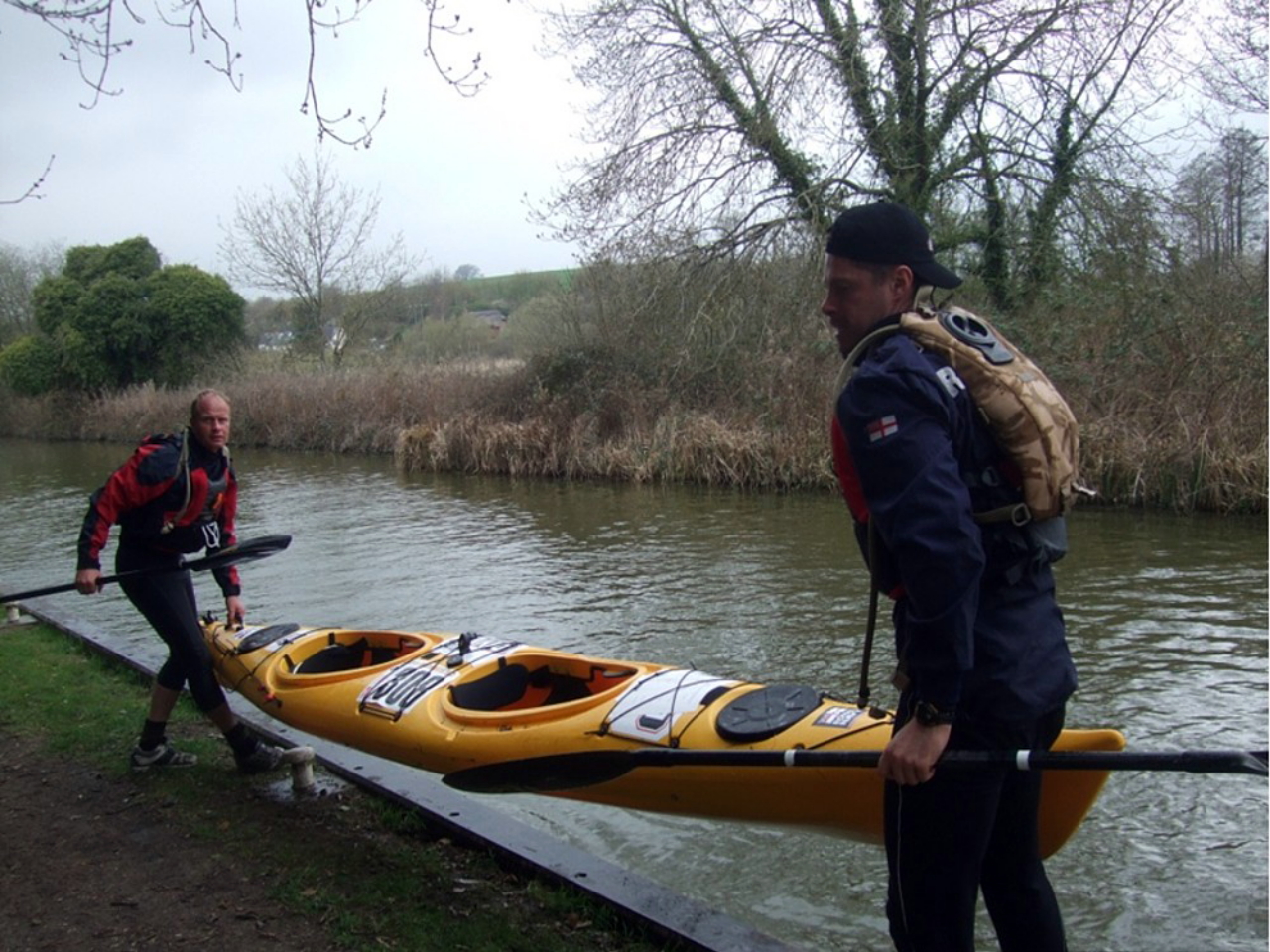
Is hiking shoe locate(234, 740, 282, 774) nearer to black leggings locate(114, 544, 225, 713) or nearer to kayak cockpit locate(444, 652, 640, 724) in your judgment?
black leggings locate(114, 544, 225, 713)

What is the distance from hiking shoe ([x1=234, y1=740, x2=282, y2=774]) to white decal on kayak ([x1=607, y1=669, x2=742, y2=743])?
5.46ft

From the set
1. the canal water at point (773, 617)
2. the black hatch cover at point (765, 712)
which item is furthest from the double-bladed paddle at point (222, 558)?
the black hatch cover at point (765, 712)

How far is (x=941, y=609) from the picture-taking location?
195cm

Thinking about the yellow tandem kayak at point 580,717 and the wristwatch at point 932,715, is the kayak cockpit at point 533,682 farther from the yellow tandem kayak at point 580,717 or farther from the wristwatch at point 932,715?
the wristwatch at point 932,715

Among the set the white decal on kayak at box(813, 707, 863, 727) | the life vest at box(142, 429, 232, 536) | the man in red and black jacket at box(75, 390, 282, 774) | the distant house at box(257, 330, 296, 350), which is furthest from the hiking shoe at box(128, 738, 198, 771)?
the distant house at box(257, 330, 296, 350)

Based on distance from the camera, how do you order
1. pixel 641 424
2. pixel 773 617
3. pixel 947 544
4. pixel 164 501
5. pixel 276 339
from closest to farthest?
pixel 947 544 → pixel 164 501 → pixel 773 617 → pixel 641 424 → pixel 276 339

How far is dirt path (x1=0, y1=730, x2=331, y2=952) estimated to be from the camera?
3271mm

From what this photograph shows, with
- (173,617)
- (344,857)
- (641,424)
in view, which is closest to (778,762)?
(344,857)

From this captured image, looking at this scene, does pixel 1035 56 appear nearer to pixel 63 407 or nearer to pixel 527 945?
pixel 527 945

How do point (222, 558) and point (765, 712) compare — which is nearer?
point (765, 712)

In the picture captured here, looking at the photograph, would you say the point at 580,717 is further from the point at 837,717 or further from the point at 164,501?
the point at 164,501

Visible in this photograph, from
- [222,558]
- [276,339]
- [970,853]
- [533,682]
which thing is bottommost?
[533,682]

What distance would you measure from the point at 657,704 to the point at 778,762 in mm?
1297

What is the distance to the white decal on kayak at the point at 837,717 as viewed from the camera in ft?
11.2
